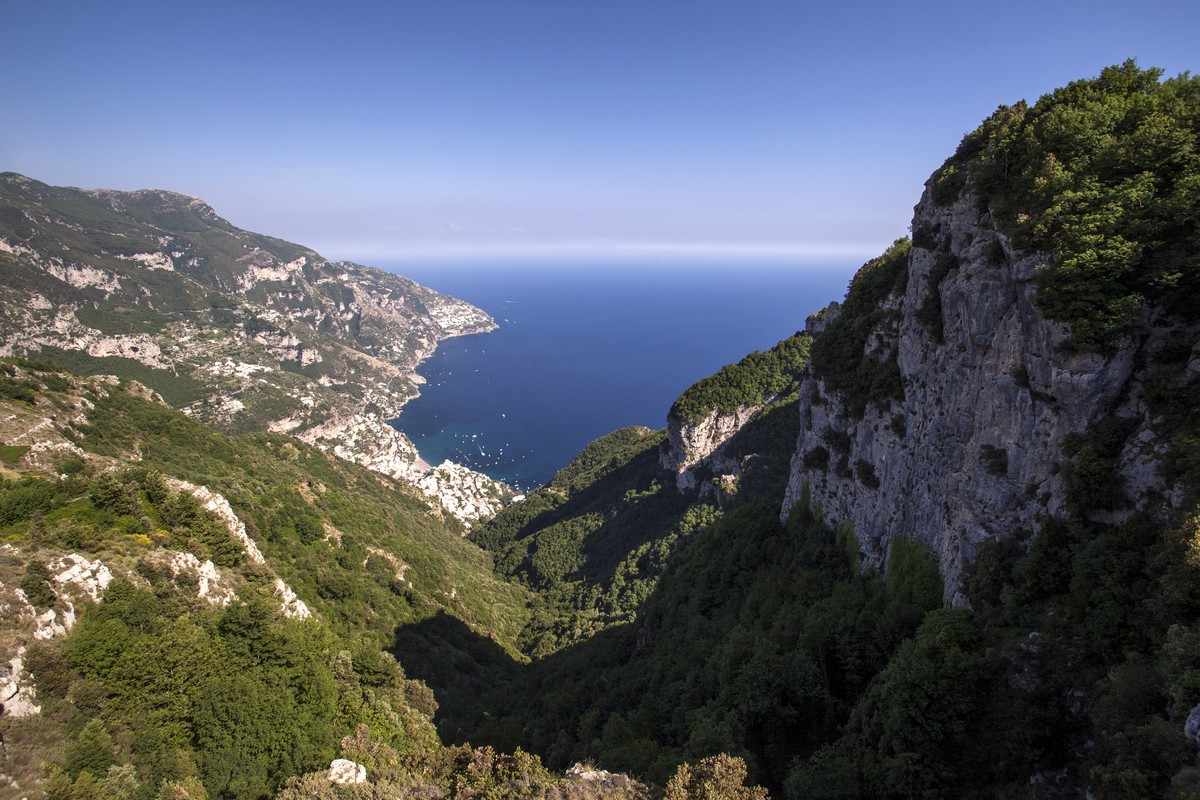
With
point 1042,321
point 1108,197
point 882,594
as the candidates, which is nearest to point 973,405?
point 1042,321

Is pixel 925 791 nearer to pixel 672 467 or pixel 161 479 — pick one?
pixel 161 479

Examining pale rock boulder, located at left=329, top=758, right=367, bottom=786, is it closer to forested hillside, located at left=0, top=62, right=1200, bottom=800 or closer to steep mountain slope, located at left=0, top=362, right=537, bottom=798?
forested hillside, located at left=0, top=62, right=1200, bottom=800

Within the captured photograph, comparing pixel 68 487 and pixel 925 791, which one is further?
pixel 68 487

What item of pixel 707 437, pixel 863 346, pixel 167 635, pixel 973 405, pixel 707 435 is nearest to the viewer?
pixel 973 405

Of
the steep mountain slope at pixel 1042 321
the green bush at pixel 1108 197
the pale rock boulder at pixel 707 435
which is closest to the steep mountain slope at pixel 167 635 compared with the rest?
the steep mountain slope at pixel 1042 321

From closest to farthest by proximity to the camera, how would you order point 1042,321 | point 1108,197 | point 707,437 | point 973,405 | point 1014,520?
point 1108,197, point 1042,321, point 1014,520, point 973,405, point 707,437

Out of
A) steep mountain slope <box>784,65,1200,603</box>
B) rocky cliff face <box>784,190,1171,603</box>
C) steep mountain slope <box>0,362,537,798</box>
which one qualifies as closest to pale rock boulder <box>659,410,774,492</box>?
rocky cliff face <box>784,190,1171,603</box>

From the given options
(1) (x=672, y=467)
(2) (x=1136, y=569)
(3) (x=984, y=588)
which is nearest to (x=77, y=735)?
(3) (x=984, y=588)

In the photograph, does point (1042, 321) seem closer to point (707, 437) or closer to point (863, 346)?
point (863, 346)
